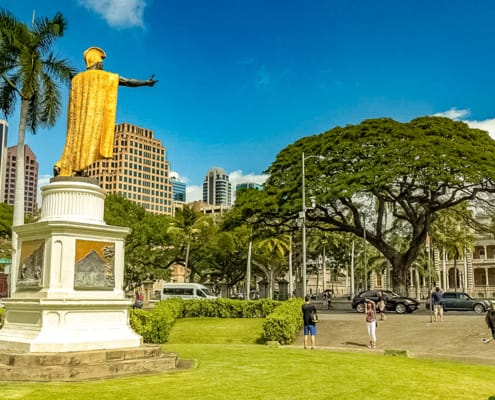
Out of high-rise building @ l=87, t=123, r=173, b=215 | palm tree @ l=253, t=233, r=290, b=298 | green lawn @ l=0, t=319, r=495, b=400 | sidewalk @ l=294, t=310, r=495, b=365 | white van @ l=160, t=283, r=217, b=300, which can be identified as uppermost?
high-rise building @ l=87, t=123, r=173, b=215

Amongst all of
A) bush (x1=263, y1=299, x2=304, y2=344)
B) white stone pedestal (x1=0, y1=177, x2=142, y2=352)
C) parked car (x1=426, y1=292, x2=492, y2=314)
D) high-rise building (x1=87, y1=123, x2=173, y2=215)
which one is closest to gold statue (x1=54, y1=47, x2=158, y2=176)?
white stone pedestal (x1=0, y1=177, x2=142, y2=352)

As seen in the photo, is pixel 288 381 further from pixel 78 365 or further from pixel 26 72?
pixel 26 72

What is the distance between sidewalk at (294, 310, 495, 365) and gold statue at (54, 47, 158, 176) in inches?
394

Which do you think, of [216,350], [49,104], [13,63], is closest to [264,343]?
[216,350]

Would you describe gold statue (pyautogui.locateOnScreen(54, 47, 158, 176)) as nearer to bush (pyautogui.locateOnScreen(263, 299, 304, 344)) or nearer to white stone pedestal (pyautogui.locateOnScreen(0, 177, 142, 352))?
white stone pedestal (pyautogui.locateOnScreen(0, 177, 142, 352))

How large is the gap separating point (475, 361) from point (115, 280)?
1037 cm

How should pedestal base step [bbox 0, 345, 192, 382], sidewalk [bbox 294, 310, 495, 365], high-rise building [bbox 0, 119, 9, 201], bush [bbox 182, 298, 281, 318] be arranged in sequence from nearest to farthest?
pedestal base step [bbox 0, 345, 192, 382]
sidewalk [bbox 294, 310, 495, 365]
bush [bbox 182, 298, 281, 318]
high-rise building [bbox 0, 119, 9, 201]

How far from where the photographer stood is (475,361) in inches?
596

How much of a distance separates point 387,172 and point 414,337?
12326mm

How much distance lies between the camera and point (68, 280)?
37.1 feet

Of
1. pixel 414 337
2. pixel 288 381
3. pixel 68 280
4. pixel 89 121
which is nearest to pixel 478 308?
pixel 414 337

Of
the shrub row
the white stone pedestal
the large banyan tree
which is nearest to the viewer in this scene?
the white stone pedestal

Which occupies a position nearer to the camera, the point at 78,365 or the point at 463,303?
the point at 78,365

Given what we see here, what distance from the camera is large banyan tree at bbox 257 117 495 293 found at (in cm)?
3083
